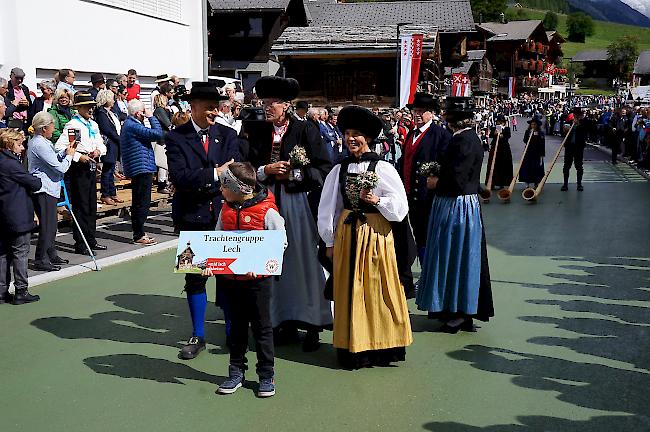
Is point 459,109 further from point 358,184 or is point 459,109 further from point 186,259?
point 186,259

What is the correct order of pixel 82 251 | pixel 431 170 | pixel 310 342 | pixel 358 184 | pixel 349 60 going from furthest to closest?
→ pixel 349 60, pixel 82 251, pixel 431 170, pixel 310 342, pixel 358 184

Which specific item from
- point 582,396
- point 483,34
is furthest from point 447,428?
point 483,34

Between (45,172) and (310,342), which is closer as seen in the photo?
(310,342)

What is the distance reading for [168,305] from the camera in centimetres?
723

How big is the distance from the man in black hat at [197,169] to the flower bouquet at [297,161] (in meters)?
0.46

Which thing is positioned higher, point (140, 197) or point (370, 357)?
point (140, 197)

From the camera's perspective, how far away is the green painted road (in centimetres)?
452

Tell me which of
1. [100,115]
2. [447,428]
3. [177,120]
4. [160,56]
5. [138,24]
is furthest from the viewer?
[160,56]

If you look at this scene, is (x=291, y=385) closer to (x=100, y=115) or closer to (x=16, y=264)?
(x=16, y=264)

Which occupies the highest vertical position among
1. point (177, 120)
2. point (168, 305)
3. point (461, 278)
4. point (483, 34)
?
point (483, 34)

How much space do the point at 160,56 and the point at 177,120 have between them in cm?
1053

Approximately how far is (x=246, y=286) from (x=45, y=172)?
4.18m

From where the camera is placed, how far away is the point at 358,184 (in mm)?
5184

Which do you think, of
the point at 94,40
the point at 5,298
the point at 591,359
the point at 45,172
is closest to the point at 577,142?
the point at 94,40
